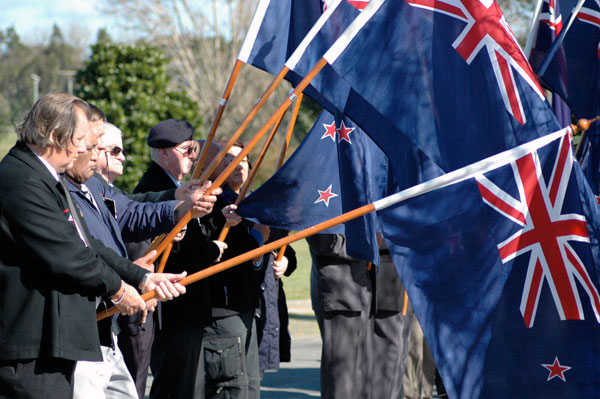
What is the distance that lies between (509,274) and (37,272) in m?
1.86

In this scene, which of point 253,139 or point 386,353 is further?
point 386,353

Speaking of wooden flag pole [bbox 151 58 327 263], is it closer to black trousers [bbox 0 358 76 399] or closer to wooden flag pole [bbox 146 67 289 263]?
wooden flag pole [bbox 146 67 289 263]

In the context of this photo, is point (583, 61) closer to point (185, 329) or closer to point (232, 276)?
point (232, 276)

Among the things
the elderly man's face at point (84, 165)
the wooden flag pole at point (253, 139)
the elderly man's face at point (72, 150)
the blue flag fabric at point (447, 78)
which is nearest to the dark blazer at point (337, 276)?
the wooden flag pole at point (253, 139)

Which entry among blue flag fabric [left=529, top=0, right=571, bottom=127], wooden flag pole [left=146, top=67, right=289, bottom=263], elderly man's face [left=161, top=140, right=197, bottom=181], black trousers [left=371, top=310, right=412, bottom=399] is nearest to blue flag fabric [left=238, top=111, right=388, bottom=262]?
wooden flag pole [left=146, top=67, right=289, bottom=263]

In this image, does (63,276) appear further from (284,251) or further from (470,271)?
(284,251)

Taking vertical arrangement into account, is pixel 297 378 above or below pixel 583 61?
below

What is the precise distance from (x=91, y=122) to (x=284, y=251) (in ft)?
7.64

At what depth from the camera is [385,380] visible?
19.0ft

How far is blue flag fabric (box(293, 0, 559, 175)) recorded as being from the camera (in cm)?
387

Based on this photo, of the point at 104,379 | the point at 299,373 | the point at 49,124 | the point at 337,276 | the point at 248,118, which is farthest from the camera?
the point at 299,373

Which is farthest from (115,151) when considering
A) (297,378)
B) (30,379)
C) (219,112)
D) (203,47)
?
(203,47)

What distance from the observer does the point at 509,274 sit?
3.69 meters

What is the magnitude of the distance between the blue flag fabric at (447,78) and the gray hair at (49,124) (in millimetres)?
1243
